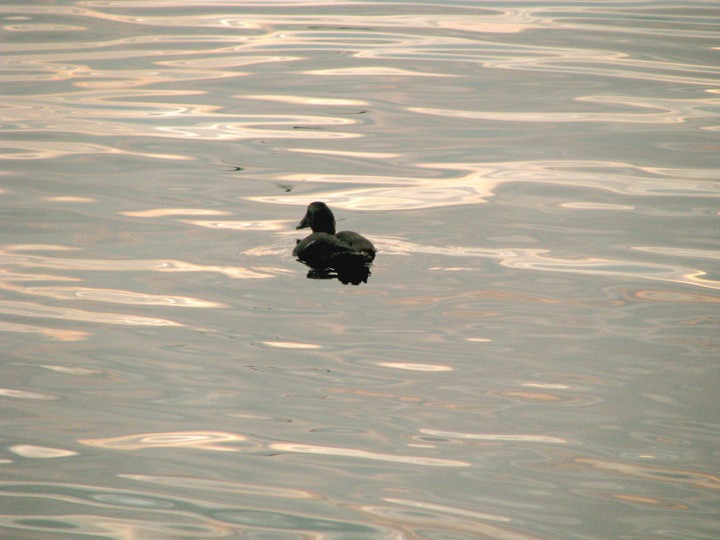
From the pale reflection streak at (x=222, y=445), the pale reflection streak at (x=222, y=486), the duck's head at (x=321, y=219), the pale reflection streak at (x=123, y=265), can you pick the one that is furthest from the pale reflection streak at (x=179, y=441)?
the duck's head at (x=321, y=219)

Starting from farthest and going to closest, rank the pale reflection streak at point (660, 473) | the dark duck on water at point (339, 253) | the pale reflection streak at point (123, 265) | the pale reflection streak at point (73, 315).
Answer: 1. the dark duck on water at point (339, 253)
2. the pale reflection streak at point (123, 265)
3. the pale reflection streak at point (73, 315)
4. the pale reflection streak at point (660, 473)

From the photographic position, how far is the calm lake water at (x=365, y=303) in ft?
17.9

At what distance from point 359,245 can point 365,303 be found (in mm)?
925

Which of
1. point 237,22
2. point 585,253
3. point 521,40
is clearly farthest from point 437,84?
point 585,253

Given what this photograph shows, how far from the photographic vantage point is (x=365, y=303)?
7.80 m

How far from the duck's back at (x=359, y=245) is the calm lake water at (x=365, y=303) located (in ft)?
0.71

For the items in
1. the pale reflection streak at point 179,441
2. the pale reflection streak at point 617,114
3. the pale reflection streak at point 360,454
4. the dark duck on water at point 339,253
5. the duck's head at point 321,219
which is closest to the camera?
the pale reflection streak at point 360,454

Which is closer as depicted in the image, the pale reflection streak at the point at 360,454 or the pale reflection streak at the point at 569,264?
the pale reflection streak at the point at 360,454

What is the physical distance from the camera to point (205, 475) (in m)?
5.62

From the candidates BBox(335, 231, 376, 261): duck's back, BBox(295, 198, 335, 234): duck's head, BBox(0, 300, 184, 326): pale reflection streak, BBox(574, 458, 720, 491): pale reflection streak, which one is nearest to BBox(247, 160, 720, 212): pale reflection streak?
BBox(295, 198, 335, 234): duck's head

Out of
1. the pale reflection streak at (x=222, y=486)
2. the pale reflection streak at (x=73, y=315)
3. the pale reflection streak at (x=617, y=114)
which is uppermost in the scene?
the pale reflection streak at (x=617, y=114)

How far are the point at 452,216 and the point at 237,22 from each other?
35.8 feet

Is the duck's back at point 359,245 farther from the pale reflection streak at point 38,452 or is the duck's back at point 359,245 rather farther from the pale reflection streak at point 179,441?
the pale reflection streak at point 38,452

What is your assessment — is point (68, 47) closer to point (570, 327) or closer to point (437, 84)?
point (437, 84)
